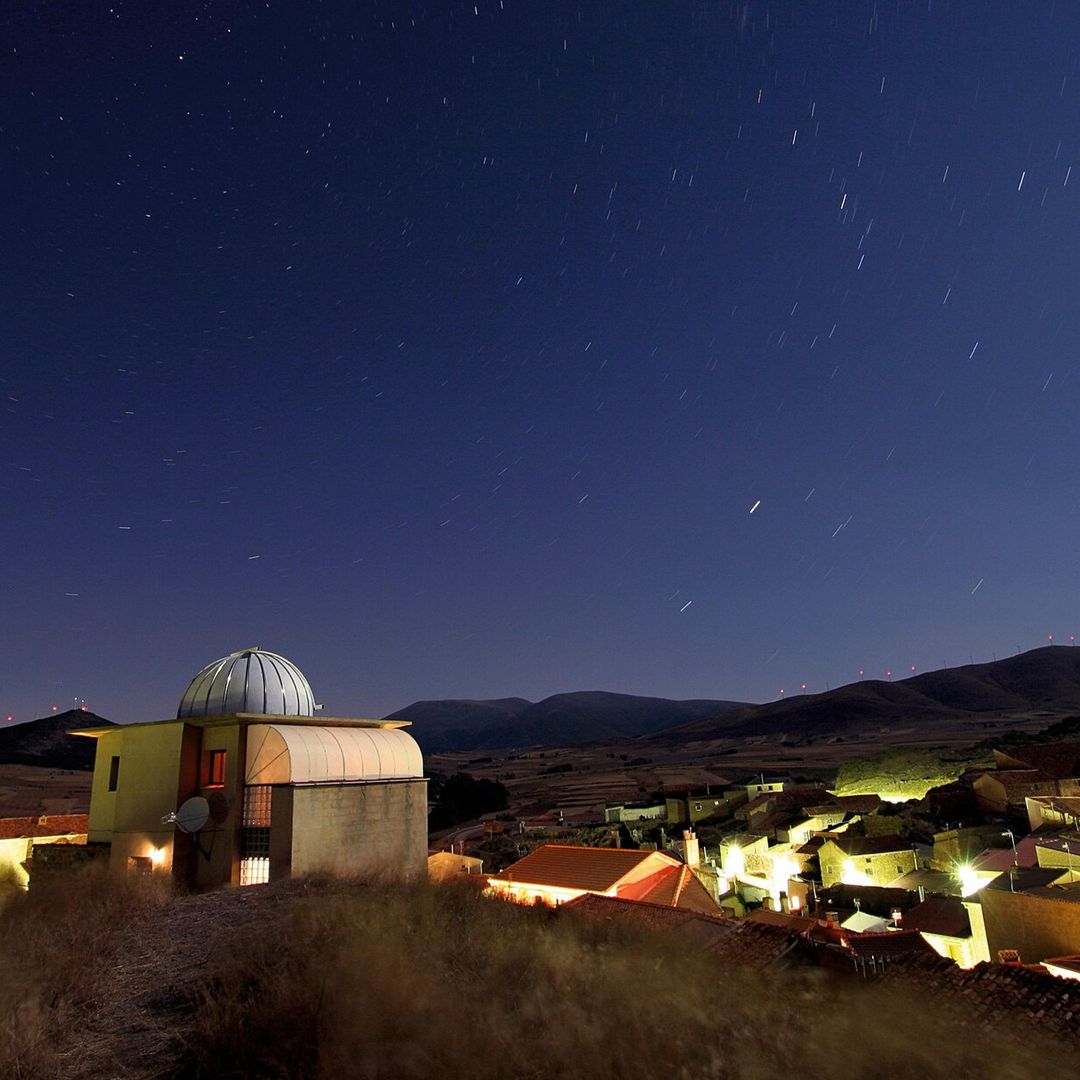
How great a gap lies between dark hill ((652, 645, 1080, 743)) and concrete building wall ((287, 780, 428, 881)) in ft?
398

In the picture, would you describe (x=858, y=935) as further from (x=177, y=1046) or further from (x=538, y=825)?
(x=538, y=825)

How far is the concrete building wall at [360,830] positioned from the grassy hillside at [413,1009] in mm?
4968

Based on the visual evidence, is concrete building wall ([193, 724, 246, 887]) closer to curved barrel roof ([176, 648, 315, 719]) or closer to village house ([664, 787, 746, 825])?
curved barrel roof ([176, 648, 315, 719])

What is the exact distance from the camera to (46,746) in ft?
284

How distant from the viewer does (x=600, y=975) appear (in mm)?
9328

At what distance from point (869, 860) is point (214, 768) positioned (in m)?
27.6


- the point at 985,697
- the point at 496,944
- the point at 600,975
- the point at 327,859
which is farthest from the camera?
the point at 985,697

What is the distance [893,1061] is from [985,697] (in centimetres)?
16836

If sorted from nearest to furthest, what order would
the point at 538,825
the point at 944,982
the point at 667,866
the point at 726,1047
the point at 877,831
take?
the point at 726,1047 < the point at 944,982 < the point at 667,866 < the point at 877,831 < the point at 538,825

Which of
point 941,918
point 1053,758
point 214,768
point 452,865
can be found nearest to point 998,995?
point 941,918

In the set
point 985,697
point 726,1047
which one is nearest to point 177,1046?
point 726,1047

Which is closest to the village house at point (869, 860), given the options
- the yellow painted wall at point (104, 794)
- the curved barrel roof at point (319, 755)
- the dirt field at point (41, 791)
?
the curved barrel roof at point (319, 755)

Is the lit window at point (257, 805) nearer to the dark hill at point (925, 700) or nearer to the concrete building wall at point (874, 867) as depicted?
the concrete building wall at point (874, 867)

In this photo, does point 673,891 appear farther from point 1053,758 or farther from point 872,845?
point 1053,758
